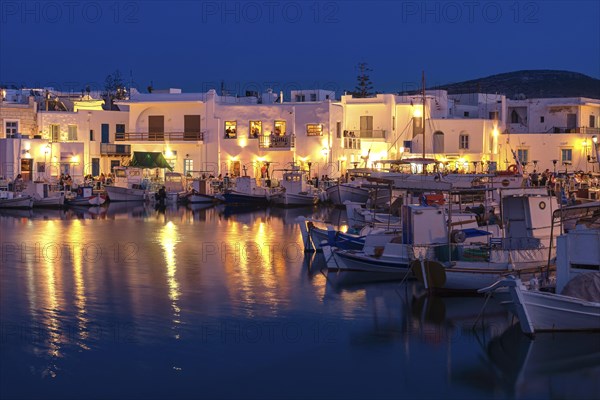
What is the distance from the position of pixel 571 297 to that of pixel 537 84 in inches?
5637

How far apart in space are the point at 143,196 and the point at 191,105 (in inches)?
301

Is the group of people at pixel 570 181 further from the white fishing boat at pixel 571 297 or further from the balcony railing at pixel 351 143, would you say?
the white fishing boat at pixel 571 297

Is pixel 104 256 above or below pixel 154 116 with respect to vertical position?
below

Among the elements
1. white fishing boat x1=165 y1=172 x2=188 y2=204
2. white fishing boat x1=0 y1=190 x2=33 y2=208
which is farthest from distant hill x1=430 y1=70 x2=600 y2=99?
white fishing boat x1=0 y1=190 x2=33 y2=208

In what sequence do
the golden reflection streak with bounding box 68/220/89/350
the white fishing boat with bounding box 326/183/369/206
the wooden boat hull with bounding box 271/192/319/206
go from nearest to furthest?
the golden reflection streak with bounding box 68/220/89/350 < the white fishing boat with bounding box 326/183/369/206 < the wooden boat hull with bounding box 271/192/319/206

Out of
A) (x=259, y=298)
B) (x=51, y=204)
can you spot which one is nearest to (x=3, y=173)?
(x=51, y=204)

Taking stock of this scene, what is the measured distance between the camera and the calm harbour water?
14.4 metres

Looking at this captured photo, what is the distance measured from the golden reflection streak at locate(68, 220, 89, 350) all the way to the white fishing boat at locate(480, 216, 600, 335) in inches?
296

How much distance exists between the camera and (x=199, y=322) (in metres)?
18.3

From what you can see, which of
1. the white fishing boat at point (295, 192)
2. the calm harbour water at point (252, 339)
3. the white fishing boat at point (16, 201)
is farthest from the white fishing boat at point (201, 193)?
the calm harbour water at point (252, 339)

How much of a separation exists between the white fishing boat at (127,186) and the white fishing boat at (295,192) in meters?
7.95

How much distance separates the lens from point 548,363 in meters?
15.4

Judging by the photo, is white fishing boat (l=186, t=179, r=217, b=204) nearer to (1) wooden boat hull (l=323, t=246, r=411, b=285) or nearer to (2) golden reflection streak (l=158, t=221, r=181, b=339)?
(2) golden reflection streak (l=158, t=221, r=181, b=339)

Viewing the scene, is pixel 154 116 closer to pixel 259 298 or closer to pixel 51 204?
pixel 51 204
